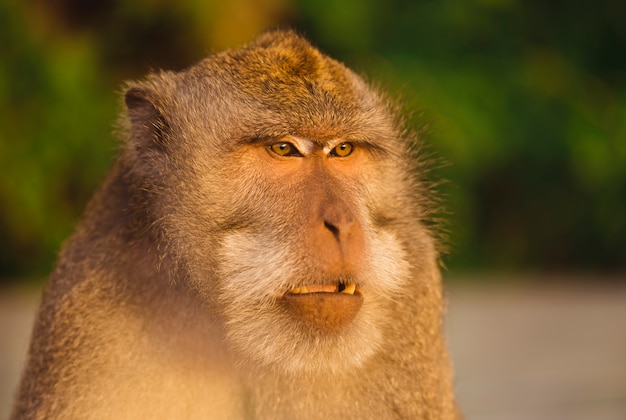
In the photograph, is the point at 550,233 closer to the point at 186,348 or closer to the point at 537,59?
the point at 537,59

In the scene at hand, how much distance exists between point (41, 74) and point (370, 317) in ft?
17.2

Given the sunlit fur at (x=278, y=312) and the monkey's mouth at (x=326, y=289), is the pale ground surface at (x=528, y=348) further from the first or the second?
the monkey's mouth at (x=326, y=289)

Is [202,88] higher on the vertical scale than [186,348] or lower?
higher

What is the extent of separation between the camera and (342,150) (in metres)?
3.14

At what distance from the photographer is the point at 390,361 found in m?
3.21

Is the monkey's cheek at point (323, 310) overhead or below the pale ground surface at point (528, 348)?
overhead

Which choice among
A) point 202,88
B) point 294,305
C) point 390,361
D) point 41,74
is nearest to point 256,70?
point 202,88

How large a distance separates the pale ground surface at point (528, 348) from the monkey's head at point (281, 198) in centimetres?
260

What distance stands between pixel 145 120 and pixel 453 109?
4.76 metres

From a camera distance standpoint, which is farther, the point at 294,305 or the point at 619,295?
the point at 619,295

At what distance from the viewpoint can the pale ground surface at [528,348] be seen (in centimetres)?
608

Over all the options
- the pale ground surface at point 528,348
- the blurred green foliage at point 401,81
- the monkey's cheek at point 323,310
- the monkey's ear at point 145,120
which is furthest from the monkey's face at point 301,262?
the blurred green foliage at point 401,81

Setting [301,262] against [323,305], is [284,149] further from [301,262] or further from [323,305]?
[323,305]

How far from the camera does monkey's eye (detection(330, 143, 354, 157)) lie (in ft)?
10.2
